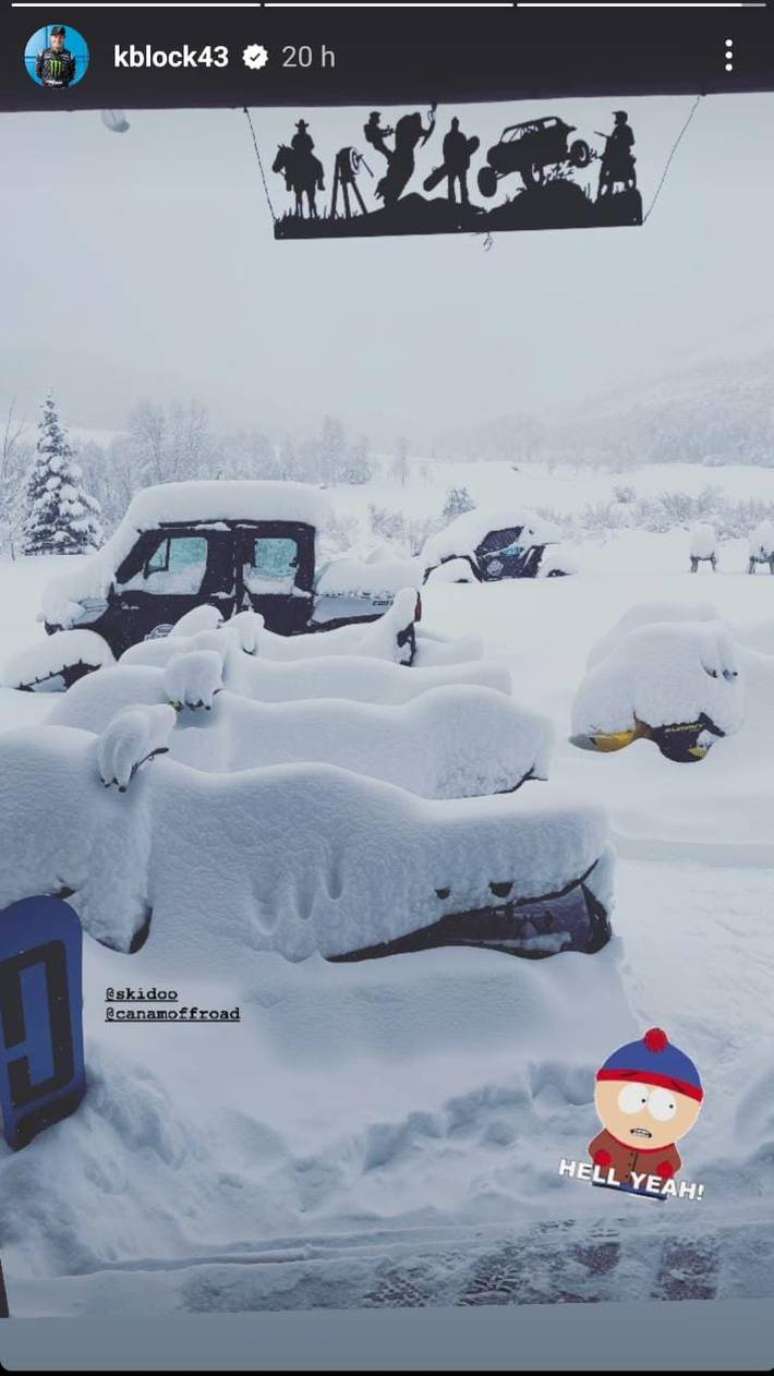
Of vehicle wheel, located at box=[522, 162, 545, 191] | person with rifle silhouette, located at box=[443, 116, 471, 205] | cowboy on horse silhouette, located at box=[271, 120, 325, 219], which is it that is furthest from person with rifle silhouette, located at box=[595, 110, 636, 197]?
cowboy on horse silhouette, located at box=[271, 120, 325, 219]

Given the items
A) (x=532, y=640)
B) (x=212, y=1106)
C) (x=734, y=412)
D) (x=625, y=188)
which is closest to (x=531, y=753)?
(x=532, y=640)

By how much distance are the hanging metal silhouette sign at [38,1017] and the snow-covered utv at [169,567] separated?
18.2 inches

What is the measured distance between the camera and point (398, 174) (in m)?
1.91

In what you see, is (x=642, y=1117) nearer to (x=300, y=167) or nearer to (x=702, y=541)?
(x=702, y=541)

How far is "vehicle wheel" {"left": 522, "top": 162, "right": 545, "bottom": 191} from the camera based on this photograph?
6.26 feet

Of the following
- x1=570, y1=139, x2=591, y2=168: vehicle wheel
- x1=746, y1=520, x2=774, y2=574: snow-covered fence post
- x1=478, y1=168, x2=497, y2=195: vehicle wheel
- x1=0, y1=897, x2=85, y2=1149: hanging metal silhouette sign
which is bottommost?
x1=0, y1=897, x2=85, y2=1149: hanging metal silhouette sign

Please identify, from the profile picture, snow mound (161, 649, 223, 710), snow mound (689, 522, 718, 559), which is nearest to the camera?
the profile picture

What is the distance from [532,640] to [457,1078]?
2.85 feet

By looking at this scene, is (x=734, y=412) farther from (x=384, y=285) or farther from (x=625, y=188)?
(x=384, y=285)

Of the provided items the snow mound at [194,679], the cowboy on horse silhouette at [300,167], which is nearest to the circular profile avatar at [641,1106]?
the snow mound at [194,679]

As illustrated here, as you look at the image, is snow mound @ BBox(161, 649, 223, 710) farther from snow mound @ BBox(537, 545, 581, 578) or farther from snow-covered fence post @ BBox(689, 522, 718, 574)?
snow-covered fence post @ BBox(689, 522, 718, 574)

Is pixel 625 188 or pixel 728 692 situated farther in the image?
pixel 728 692

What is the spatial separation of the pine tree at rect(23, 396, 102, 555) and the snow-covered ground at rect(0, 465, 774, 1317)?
0.05 meters

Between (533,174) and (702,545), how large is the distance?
79 centimetres
